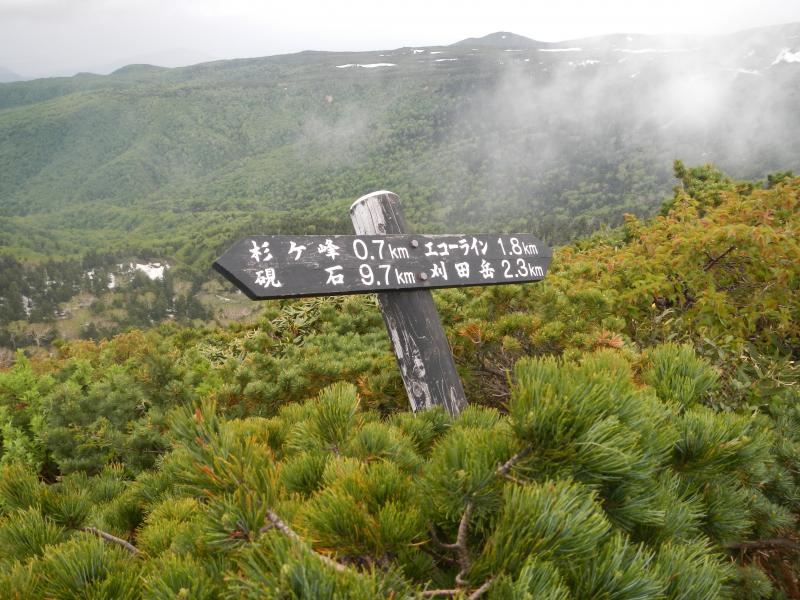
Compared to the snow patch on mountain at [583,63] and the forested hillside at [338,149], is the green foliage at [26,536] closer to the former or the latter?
the forested hillside at [338,149]

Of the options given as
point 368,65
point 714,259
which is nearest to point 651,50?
point 368,65

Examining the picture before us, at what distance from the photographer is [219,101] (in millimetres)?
137875

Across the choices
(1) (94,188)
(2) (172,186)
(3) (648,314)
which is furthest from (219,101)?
(3) (648,314)

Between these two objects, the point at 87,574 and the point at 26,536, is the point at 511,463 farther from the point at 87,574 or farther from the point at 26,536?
the point at 26,536

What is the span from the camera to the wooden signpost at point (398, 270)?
1.70 meters

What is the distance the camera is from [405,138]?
388 ft

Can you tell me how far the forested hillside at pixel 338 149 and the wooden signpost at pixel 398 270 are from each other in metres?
53.3

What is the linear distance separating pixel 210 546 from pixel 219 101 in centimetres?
15863

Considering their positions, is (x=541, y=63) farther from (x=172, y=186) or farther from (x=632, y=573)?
(x=632, y=573)

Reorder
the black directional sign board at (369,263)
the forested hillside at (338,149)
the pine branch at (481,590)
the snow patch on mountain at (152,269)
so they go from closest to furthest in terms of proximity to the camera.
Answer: the pine branch at (481,590), the black directional sign board at (369,263), the forested hillside at (338,149), the snow patch on mountain at (152,269)

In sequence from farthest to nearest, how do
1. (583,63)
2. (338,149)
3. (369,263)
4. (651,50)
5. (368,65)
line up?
1. (368,65)
2. (651,50)
3. (583,63)
4. (338,149)
5. (369,263)

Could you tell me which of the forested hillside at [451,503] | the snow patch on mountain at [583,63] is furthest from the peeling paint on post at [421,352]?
the snow patch on mountain at [583,63]

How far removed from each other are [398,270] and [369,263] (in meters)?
0.14

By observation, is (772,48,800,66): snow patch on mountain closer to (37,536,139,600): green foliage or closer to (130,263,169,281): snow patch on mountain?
(130,263,169,281): snow patch on mountain
